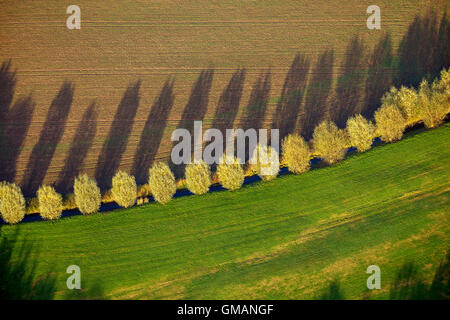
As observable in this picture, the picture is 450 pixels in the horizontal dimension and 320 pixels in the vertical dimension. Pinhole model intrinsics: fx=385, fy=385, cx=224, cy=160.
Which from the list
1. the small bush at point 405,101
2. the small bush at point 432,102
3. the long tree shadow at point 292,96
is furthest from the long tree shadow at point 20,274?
the small bush at point 432,102

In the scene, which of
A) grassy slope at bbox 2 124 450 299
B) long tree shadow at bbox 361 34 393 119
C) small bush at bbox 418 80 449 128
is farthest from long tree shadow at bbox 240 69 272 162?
small bush at bbox 418 80 449 128

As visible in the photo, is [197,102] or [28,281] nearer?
[28,281]

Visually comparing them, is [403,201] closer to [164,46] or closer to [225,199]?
[225,199]

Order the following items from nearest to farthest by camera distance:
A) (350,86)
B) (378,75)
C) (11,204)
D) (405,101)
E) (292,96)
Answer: (11,204)
(405,101)
(292,96)
(350,86)
(378,75)

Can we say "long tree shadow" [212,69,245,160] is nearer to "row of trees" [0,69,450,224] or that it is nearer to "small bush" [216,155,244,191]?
"small bush" [216,155,244,191]

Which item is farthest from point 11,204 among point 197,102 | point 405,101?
point 405,101

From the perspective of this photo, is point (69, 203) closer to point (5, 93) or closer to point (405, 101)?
point (5, 93)
